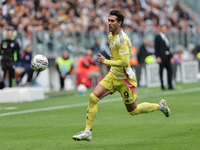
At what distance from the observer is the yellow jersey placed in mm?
8031

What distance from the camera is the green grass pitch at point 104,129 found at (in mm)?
7660

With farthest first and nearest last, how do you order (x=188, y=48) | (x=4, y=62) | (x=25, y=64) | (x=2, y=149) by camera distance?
(x=188, y=48)
(x=25, y=64)
(x=4, y=62)
(x=2, y=149)

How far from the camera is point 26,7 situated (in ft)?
78.3

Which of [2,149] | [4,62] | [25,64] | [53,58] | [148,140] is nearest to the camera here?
[2,149]

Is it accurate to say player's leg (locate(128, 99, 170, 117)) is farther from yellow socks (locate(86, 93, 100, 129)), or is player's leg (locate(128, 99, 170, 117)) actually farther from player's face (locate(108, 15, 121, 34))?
player's face (locate(108, 15, 121, 34))

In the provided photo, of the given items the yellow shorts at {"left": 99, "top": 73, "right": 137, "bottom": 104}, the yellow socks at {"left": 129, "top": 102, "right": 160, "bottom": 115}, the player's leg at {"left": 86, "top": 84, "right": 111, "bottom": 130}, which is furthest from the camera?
the yellow socks at {"left": 129, "top": 102, "right": 160, "bottom": 115}

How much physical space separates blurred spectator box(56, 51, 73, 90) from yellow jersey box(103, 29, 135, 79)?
51.1 feet

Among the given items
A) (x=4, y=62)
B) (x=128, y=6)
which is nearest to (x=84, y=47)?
(x=4, y=62)

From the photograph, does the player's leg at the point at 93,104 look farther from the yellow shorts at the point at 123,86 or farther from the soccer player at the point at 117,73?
the yellow shorts at the point at 123,86

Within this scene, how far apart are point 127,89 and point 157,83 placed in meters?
16.6

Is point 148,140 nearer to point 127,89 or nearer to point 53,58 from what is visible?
point 127,89

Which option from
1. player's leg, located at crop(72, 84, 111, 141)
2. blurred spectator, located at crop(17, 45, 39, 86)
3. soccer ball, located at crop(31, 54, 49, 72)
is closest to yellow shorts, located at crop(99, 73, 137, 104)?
player's leg, located at crop(72, 84, 111, 141)

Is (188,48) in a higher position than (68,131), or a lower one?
higher

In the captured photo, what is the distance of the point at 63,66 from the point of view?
24109 millimetres
